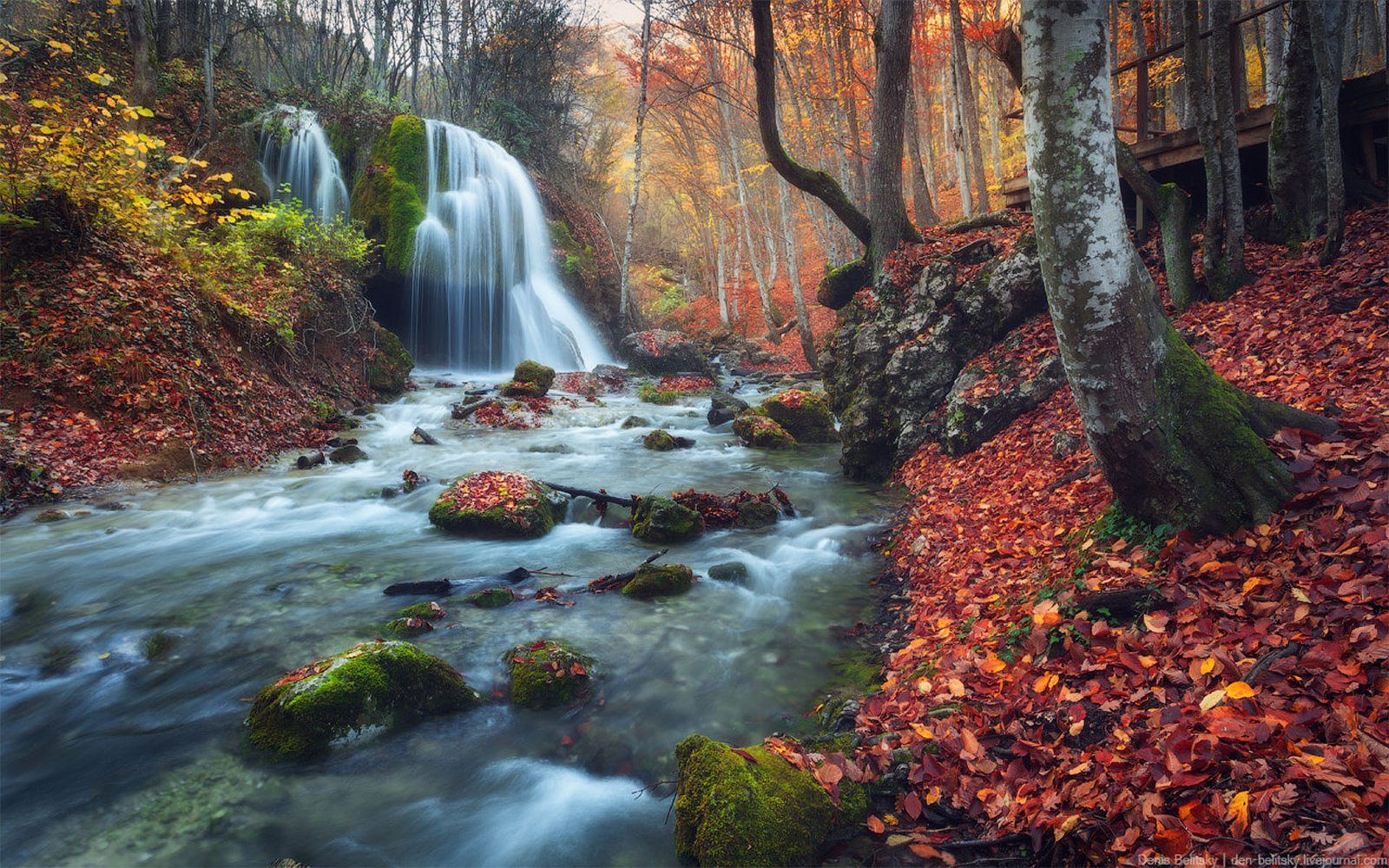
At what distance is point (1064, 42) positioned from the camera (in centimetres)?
346

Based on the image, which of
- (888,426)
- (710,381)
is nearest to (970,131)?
(710,381)

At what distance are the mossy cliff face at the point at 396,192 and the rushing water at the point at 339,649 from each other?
33.4ft

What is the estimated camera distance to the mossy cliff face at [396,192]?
1748 cm

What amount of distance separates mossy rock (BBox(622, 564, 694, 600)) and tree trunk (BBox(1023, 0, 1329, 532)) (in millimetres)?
3832

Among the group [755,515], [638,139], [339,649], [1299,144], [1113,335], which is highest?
[638,139]

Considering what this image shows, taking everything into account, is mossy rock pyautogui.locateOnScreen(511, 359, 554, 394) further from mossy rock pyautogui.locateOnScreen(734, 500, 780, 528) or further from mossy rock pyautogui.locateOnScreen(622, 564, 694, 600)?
mossy rock pyautogui.locateOnScreen(622, 564, 694, 600)

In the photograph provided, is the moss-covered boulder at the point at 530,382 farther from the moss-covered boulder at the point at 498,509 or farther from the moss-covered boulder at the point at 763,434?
the moss-covered boulder at the point at 498,509

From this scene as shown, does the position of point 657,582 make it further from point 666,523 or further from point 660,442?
point 660,442

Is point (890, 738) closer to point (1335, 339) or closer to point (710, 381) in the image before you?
point (1335, 339)

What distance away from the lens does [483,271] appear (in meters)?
19.7

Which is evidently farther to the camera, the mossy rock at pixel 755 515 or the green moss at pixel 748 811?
the mossy rock at pixel 755 515

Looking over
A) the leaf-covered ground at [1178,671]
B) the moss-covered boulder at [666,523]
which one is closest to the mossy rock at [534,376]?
the moss-covered boulder at [666,523]

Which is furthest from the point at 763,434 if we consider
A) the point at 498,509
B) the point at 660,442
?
the point at 498,509

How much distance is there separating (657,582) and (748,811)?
11.3 feet
